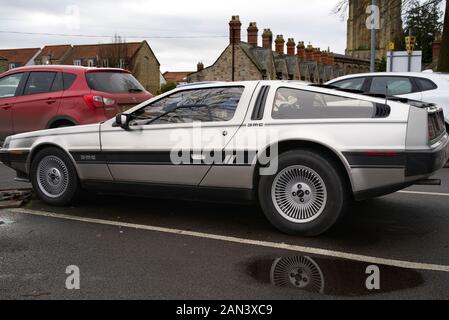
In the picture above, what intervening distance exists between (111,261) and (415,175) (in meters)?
2.76

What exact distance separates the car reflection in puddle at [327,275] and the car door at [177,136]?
1423 millimetres

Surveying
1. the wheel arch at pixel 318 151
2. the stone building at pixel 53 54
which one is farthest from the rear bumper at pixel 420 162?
the stone building at pixel 53 54

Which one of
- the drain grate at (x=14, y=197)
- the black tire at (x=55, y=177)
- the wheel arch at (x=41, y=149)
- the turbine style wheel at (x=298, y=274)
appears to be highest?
the wheel arch at (x=41, y=149)

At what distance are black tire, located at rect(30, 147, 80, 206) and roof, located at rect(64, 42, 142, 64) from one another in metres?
58.4

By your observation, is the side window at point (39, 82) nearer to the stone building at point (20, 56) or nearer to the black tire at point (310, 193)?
the black tire at point (310, 193)

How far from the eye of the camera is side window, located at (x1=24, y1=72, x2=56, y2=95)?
8.48 metres

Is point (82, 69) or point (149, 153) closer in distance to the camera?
point (149, 153)

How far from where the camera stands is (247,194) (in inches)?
199

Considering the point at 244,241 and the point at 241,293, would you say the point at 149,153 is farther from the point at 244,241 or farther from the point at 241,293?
the point at 241,293

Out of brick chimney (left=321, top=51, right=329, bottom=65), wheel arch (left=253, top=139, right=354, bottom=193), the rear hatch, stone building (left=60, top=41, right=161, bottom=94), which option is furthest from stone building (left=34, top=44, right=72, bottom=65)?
wheel arch (left=253, top=139, right=354, bottom=193)

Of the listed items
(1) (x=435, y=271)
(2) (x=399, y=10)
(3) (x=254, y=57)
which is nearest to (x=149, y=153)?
(1) (x=435, y=271)

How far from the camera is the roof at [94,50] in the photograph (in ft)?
206

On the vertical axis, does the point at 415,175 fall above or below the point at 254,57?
below

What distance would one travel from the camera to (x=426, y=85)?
31.2 ft
